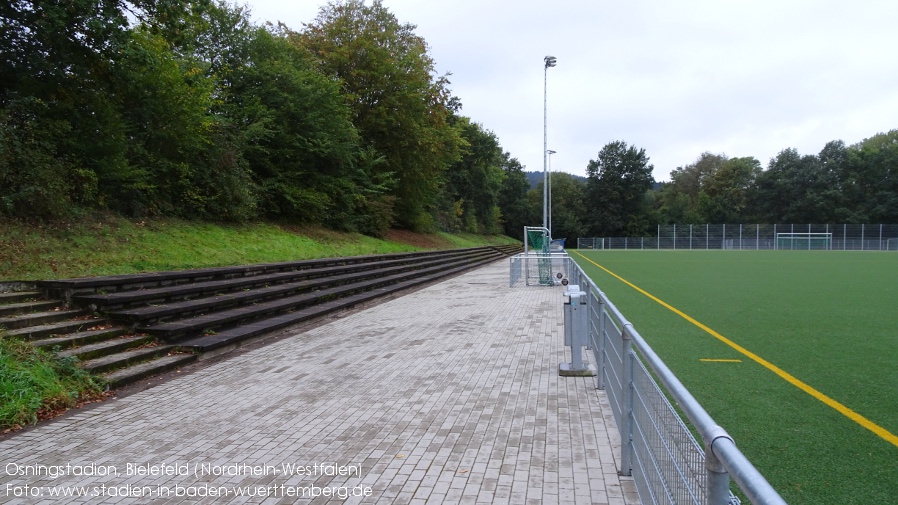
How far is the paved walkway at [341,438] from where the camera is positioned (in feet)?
12.4

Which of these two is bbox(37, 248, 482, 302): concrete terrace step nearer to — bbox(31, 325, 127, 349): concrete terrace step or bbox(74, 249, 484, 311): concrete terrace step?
bbox(74, 249, 484, 311): concrete terrace step

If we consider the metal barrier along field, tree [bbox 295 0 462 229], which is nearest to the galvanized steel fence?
the metal barrier along field

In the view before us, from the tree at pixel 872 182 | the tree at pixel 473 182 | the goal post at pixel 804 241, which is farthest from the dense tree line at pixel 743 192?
the tree at pixel 473 182

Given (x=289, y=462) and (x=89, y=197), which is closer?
(x=289, y=462)

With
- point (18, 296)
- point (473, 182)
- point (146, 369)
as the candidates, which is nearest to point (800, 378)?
point (146, 369)

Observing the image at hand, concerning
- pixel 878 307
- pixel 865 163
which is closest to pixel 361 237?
pixel 878 307

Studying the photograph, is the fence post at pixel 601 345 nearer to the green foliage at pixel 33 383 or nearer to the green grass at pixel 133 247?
the green foliage at pixel 33 383

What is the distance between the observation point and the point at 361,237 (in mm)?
24828

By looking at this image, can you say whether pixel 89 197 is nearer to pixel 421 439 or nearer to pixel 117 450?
pixel 117 450

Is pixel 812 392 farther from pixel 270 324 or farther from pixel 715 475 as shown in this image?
pixel 270 324

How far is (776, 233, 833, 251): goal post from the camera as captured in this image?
68312 millimetres

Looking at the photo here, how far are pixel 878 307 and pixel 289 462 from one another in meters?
13.5

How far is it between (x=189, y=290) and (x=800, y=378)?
8.80 metres

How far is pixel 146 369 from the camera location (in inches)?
261
